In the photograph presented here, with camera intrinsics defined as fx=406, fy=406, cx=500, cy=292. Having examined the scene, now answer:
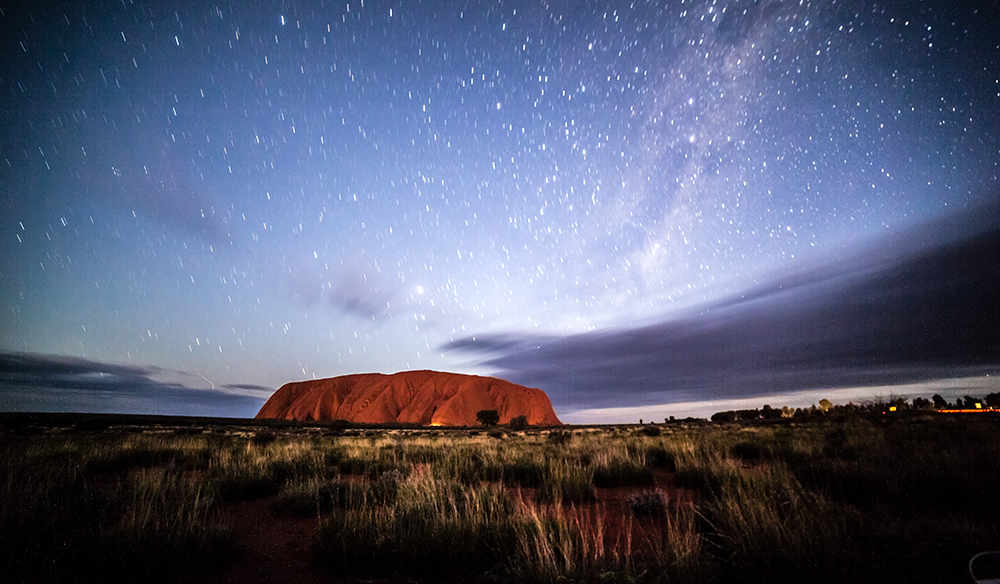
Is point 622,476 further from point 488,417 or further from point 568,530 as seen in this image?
point 488,417

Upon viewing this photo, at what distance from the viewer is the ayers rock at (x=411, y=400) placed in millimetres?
103562

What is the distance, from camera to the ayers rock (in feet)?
340

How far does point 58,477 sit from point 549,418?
382 feet

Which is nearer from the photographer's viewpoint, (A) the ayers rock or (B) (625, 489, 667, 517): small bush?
(B) (625, 489, 667, 517): small bush

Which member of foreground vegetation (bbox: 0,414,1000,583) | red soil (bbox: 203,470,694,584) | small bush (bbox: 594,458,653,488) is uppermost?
foreground vegetation (bbox: 0,414,1000,583)

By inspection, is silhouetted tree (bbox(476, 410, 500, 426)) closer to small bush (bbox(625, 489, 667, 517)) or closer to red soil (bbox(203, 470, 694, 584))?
red soil (bbox(203, 470, 694, 584))

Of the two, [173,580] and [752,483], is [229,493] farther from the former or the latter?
[752,483]

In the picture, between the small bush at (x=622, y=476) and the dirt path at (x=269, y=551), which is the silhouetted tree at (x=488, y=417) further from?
the dirt path at (x=269, y=551)

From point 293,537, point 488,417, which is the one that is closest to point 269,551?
point 293,537

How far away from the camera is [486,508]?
5.42 m

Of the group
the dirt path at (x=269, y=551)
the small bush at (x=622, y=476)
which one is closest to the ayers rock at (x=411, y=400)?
the small bush at (x=622, y=476)

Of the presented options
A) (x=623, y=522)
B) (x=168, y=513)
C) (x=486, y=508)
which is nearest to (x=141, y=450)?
(x=168, y=513)

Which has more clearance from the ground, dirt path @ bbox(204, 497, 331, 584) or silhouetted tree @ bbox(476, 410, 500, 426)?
dirt path @ bbox(204, 497, 331, 584)

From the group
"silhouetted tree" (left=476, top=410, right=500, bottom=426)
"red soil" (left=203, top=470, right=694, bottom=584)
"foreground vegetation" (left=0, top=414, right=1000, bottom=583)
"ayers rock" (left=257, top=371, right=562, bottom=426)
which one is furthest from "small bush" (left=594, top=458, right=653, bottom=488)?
"ayers rock" (left=257, top=371, right=562, bottom=426)
